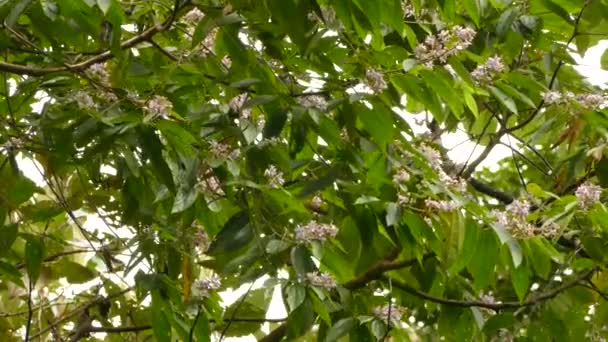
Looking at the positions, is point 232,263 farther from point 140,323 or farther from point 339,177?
point 140,323

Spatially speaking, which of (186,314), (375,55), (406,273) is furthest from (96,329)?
(375,55)

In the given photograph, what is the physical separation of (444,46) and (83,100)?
2.17 feet

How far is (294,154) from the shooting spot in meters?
1.88

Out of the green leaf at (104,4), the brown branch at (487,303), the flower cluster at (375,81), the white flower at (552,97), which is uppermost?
the green leaf at (104,4)

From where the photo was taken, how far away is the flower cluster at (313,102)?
6.01ft

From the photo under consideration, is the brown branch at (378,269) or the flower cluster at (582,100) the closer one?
the flower cluster at (582,100)

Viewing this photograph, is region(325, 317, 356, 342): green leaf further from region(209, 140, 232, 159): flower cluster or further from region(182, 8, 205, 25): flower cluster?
region(182, 8, 205, 25): flower cluster

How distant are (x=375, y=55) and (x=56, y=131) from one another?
24.2 inches

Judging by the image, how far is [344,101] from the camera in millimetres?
1854

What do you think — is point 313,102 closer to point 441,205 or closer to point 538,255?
point 441,205

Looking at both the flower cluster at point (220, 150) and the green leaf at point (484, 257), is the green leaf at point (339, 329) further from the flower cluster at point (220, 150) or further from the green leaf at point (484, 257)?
the flower cluster at point (220, 150)

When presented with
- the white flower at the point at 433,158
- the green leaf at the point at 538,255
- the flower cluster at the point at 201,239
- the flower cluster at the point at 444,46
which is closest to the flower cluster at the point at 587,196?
the green leaf at the point at 538,255

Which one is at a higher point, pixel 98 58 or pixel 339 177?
pixel 98 58

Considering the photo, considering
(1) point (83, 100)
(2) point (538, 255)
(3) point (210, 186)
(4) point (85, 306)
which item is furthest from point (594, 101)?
(4) point (85, 306)
